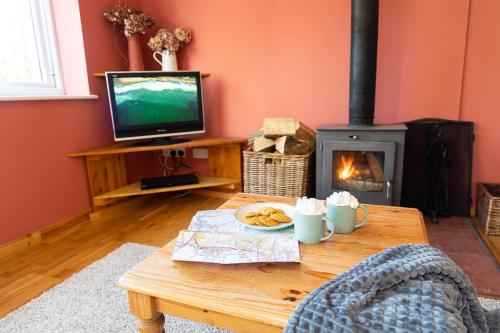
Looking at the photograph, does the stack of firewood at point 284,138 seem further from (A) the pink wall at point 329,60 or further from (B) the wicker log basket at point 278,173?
(A) the pink wall at point 329,60

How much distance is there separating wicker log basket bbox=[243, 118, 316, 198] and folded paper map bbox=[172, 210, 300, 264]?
3.97 feet

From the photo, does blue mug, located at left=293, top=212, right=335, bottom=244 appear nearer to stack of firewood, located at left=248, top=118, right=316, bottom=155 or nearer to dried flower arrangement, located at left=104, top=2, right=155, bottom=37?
stack of firewood, located at left=248, top=118, right=316, bottom=155

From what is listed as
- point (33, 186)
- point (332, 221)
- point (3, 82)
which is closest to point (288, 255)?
point (332, 221)

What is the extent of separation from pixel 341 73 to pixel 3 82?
2.19 metres

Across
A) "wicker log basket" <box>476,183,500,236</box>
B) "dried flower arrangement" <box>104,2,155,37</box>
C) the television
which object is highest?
"dried flower arrangement" <box>104,2,155,37</box>

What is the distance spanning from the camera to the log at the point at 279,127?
2199mm

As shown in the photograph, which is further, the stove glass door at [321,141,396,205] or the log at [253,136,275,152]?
the log at [253,136,275,152]

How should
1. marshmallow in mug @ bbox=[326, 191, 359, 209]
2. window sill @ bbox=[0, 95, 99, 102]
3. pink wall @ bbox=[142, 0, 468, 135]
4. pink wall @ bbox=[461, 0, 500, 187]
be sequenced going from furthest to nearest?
1. pink wall @ bbox=[142, 0, 468, 135]
2. pink wall @ bbox=[461, 0, 500, 187]
3. window sill @ bbox=[0, 95, 99, 102]
4. marshmallow in mug @ bbox=[326, 191, 359, 209]

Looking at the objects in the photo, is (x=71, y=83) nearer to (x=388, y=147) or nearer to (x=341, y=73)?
(x=341, y=73)

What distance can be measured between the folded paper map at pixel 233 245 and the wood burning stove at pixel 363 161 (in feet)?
3.79

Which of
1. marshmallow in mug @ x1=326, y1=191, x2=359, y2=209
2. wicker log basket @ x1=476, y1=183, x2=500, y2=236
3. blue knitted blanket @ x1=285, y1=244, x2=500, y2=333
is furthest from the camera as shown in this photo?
wicker log basket @ x1=476, y1=183, x2=500, y2=236

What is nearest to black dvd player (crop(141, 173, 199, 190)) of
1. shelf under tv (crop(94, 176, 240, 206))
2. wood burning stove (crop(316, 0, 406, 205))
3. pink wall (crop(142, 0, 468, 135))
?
shelf under tv (crop(94, 176, 240, 206))

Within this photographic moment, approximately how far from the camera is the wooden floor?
1538 millimetres

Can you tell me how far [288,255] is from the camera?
839 mm
